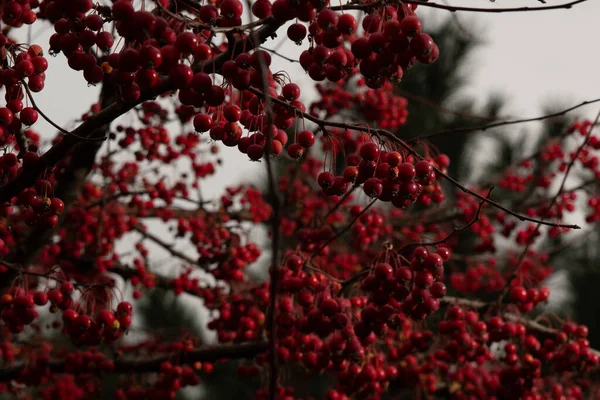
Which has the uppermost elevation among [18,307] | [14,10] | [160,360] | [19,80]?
[14,10]

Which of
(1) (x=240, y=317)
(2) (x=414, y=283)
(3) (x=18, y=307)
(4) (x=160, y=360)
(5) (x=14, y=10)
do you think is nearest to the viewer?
(5) (x=14, y=10)

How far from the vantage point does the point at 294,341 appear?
3.13 metres

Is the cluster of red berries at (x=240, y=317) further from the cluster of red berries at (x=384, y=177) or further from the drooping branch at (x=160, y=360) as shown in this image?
the cluster of red berries at (x=384, y=177)

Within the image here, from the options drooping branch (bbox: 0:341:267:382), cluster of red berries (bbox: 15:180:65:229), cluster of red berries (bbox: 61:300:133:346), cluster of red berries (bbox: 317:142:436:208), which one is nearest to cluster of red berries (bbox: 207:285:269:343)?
drooping branch (bbox: 0:341:267:382)

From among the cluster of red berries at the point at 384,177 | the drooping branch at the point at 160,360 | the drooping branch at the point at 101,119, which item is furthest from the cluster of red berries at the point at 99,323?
the cluster of red berries at the point at 384,177

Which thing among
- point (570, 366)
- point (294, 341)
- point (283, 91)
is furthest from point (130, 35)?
point (570, 366)

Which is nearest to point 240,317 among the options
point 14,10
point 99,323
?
point 99,323

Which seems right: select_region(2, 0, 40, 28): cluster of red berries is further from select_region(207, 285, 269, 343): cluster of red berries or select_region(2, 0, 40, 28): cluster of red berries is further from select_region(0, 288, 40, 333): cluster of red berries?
select_region(207, 285, 269, 343): cluster of red berries

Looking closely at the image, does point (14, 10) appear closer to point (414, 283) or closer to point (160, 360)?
point (414, 283)

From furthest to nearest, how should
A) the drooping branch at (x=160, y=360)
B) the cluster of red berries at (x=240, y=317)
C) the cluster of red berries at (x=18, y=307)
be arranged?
the cluster of red berries at (x=240, y=317) → the drooping branch at (x=160, y=360) → the cluster of red berries at (x=18, y=307)

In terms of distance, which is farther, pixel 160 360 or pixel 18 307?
pixel 160 360

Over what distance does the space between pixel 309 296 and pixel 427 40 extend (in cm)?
143

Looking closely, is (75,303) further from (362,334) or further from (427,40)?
(427,40)

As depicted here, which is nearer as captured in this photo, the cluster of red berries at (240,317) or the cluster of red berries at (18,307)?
the cluster of red berries at (18,307)
